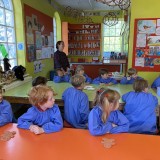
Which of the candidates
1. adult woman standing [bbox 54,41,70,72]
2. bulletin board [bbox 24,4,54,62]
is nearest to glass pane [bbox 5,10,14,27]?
bulletin board [bbox 24,4,54,62]

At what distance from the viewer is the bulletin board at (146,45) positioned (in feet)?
10.9

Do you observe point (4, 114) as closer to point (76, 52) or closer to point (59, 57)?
point (59, 57)

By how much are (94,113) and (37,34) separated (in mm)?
3436

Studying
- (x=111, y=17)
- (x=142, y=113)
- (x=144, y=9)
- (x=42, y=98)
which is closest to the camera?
(x=42, y=98)

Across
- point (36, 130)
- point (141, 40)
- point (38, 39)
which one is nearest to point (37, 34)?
point (38, 39)

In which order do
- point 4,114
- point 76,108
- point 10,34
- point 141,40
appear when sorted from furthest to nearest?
point 10,34 < point 141,40 < point 76,108 < point 4,114

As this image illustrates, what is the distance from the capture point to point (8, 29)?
11.4ft

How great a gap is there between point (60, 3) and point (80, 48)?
90.1 inches

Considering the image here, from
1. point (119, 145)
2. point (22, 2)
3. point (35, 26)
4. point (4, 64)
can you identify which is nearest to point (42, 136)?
point (119, 145)

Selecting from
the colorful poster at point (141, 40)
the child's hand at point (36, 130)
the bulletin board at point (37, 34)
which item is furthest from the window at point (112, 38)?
the child's hand at point (36, 130)

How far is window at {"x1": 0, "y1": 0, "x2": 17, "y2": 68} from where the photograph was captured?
10.8 ft

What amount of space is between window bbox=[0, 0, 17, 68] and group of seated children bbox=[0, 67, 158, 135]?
A: 188 centimetres

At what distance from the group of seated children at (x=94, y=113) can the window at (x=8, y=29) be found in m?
1.88

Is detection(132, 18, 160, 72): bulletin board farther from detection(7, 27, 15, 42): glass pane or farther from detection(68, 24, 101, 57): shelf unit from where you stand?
detection(68, 24, 101, 57): shelf unit
